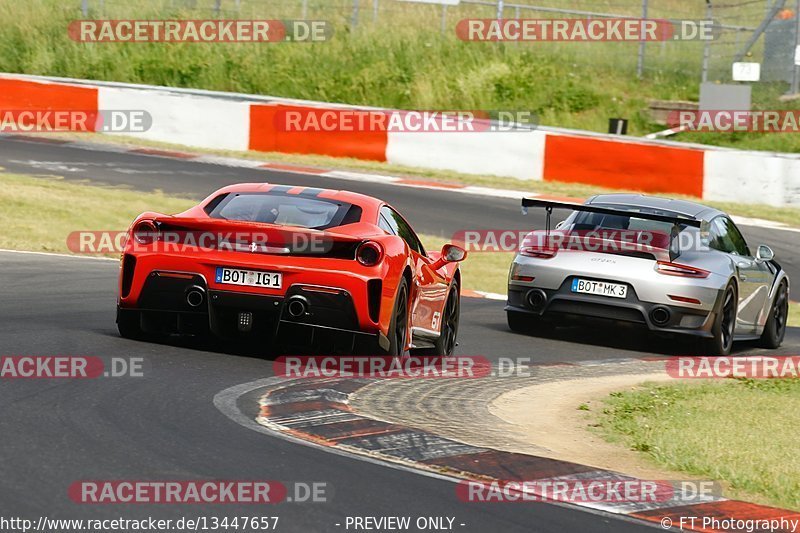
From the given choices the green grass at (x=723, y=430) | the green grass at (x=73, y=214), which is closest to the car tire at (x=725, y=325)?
the green grass at (x=723, y=430)

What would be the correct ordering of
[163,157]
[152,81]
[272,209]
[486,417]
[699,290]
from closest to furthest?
[486,417]
[272,209]
[699,290]
[163,157]
[152,81]

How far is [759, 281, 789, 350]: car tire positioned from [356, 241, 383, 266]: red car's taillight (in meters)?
6.02

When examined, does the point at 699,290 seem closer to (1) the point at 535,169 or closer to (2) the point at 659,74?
(1) the point at 535,169

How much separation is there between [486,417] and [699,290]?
4330 millimetres

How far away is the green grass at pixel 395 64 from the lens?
2986cm

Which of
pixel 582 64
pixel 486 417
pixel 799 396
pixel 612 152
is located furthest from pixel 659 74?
pixel 486 417

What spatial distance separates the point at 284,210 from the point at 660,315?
3.96 m

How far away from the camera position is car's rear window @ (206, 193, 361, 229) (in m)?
9.20

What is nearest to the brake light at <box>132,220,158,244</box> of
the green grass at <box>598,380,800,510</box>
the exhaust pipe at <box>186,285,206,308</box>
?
the exhaust pipe at <box>186,285,206,308</box>

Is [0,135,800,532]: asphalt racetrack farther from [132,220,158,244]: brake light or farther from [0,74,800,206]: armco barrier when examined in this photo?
[0,74,800,206]: armco barrier

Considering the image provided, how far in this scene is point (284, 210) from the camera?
9.29 metres

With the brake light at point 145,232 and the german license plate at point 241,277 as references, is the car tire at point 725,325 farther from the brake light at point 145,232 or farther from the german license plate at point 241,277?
the brake light at point 145,232

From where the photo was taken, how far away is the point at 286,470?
578 cm

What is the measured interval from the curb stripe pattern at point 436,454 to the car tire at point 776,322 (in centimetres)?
698
